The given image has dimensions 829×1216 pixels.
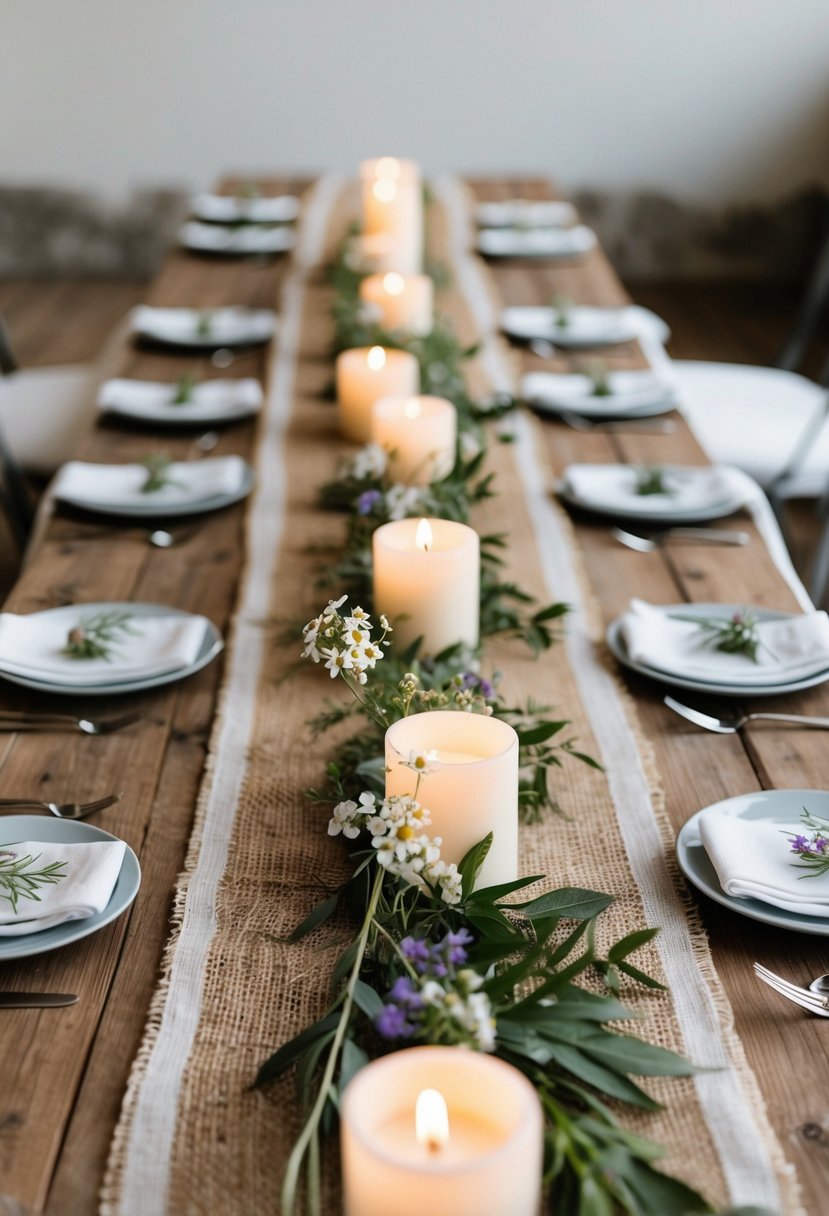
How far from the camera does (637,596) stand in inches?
61.1

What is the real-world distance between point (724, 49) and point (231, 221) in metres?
2.85

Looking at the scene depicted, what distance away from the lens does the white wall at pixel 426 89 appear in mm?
5250

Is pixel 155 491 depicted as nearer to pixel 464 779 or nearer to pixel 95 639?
pixel 95 639

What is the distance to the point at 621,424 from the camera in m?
2.12

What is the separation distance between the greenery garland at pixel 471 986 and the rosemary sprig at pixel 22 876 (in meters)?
0.20

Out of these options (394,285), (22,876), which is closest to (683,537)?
(394,285)

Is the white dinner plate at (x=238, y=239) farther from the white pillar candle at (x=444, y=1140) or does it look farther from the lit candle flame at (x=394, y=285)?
the white pillar candle at (x=444, y=1140)

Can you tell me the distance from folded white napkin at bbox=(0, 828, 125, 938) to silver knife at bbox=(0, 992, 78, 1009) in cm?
4

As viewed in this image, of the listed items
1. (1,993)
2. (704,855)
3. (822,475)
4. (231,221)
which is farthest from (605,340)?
(1,993)

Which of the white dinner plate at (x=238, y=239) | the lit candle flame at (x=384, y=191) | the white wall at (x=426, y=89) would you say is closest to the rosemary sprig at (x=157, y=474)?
the lit candle flame at (x=384, y=191)

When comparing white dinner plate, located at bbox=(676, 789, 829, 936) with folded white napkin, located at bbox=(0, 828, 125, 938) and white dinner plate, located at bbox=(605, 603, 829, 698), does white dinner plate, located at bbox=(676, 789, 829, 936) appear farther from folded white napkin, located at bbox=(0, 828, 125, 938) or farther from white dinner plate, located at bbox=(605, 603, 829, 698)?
folded white napkin, located at bbox=(0, 828, 125, 938)

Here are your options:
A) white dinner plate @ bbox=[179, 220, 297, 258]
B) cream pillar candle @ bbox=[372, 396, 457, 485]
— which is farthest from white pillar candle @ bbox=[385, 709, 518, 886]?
white dinner plate @ bbox=[179, 220, 297, 258]

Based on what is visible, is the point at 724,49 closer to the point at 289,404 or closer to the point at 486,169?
the point at 486,169

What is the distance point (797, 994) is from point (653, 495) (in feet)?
3.17
